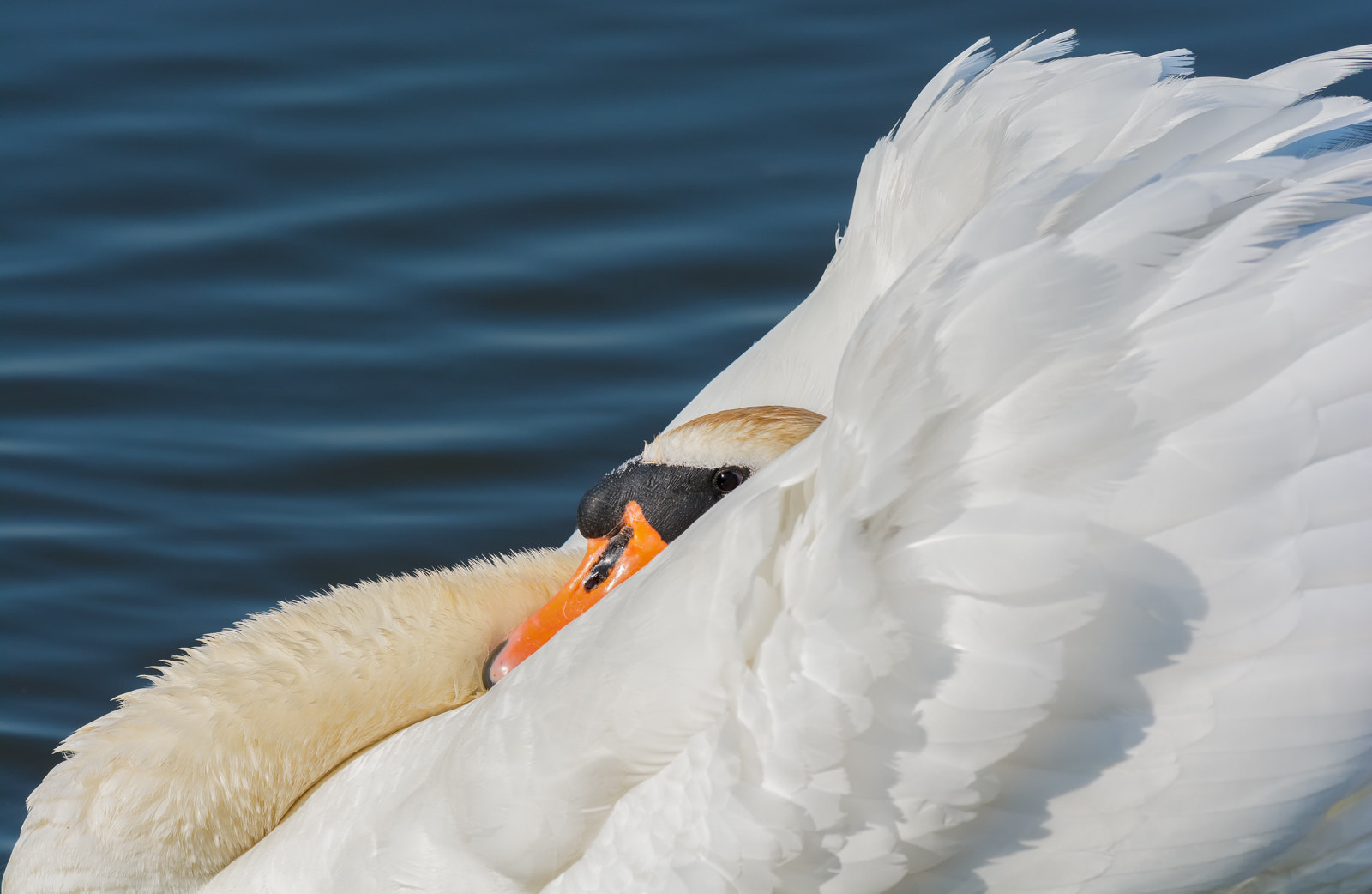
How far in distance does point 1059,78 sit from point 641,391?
2.59 meters

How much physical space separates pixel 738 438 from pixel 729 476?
0.10 meters

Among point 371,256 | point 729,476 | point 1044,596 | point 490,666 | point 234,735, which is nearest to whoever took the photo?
point 1044,596

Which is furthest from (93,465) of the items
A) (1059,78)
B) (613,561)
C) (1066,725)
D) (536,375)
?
(1066,725)

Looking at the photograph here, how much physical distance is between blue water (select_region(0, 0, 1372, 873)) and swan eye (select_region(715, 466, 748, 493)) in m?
A: 1.71

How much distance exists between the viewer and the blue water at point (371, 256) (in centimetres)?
534

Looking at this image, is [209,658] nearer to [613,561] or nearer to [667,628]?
[613,561]

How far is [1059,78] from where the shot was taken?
3.70 metres

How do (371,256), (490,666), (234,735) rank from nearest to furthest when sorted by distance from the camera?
(234,735), (490,666), (371,256)

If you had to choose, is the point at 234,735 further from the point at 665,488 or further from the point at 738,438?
the point at 738,438

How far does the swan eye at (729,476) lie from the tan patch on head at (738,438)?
0.02 meters

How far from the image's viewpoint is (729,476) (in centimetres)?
375

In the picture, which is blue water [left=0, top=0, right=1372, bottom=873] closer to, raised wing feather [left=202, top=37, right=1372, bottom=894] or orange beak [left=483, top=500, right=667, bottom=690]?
orange beak [left=483, top=500, right=667, bottom=690]

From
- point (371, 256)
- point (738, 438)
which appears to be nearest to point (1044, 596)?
point (738, 438)

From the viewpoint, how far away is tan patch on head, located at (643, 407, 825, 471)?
3.68m
